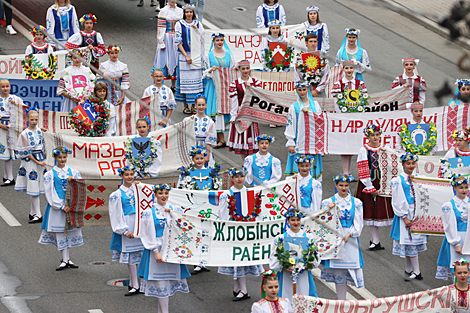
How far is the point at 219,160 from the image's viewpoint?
15.9 m

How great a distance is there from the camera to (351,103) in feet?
48.2

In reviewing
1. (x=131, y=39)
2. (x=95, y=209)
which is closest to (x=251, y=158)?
(x=95, y=209)

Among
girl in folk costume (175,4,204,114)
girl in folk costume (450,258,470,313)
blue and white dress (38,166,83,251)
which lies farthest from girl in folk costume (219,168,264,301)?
girl in folk costume (175,4,204,114)

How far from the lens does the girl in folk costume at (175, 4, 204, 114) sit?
17.0 metres

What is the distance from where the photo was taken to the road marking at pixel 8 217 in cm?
1413

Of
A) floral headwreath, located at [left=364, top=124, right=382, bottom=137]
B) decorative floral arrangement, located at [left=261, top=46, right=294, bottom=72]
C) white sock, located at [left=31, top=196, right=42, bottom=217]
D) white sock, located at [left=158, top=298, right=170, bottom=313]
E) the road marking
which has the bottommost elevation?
white sock, located at [left=158, top=298, right=170, bottom=313]

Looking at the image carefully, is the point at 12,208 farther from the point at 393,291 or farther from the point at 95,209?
the point at 393,291

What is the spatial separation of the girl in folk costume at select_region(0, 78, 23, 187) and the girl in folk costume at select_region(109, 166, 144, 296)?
12.3 feet

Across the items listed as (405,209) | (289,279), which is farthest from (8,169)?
(405,209)

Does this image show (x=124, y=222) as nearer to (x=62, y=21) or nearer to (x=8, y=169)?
(x=8, y=169)

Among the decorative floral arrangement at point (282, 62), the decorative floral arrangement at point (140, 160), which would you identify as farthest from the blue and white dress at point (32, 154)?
the decorative floral arrangement at point (282, 62)

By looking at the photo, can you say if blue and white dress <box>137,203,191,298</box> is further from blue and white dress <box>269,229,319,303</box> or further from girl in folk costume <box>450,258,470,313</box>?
girl in folk costume <box>450,258,470,313</box>

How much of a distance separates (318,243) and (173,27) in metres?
7.98

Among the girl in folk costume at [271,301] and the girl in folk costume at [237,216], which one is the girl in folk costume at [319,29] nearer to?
the girl in folk costume at [237,216]
